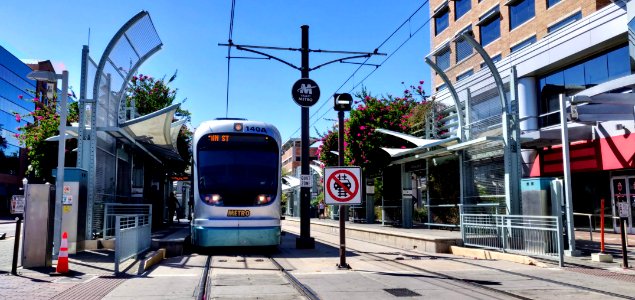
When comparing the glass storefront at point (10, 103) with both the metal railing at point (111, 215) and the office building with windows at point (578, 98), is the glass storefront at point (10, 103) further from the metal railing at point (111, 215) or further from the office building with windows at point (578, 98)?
the office building with windows at point (578, 98)

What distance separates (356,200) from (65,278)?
206 inches

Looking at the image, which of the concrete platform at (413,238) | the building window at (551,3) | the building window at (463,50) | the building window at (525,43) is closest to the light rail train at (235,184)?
the concrete platform at (413,238)

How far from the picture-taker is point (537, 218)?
12.0 meters

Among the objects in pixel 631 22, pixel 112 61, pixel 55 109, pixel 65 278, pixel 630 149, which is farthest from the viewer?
pixel 55 109

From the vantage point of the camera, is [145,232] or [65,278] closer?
[65,278]

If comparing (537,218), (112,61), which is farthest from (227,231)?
(537,218)

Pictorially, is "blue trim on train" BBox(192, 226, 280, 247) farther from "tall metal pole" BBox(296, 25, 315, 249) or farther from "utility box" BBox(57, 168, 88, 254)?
"utility box" BBox(57, 168, 88, 254)

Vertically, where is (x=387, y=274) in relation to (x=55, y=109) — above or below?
below

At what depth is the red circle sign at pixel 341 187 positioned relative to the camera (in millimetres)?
10117

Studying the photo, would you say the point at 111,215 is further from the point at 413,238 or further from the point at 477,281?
the point at 477,281

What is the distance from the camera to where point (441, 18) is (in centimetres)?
4147

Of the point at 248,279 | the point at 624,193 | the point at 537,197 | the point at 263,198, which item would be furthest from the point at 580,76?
the point at 248,279

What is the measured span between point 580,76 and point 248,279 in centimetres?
1794

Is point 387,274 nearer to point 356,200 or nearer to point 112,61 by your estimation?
point 356,200
